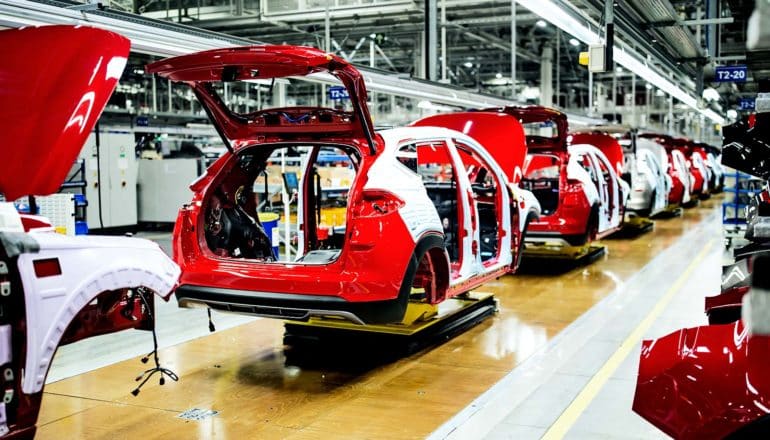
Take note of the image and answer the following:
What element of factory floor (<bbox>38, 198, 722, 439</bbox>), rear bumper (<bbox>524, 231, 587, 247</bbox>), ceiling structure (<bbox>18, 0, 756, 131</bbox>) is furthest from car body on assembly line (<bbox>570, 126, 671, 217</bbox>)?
factory floor (<bbox>38, 198, 722, 439</bbox>)

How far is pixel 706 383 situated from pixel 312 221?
4095mm

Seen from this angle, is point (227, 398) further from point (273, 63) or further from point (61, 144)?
point (61, 144)

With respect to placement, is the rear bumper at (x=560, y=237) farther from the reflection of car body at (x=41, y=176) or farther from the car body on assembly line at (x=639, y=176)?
the reflection of car body at (x=41, y=176)

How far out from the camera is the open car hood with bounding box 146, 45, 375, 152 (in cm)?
445

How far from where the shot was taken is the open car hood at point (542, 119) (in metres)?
8.55

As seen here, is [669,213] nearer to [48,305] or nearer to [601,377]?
[601,377]

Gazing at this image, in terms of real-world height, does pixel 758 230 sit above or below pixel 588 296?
above

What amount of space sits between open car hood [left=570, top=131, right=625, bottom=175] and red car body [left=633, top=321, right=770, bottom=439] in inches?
397

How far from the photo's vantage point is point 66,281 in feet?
9.02

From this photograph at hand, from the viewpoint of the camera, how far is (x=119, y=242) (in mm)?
3051

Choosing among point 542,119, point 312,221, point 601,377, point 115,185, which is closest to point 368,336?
point 312,221

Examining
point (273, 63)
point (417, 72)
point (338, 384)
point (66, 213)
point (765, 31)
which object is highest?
point (417, 72)

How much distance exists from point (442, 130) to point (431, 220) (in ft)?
3.45

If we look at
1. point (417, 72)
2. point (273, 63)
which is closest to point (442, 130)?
point (273, 63)
